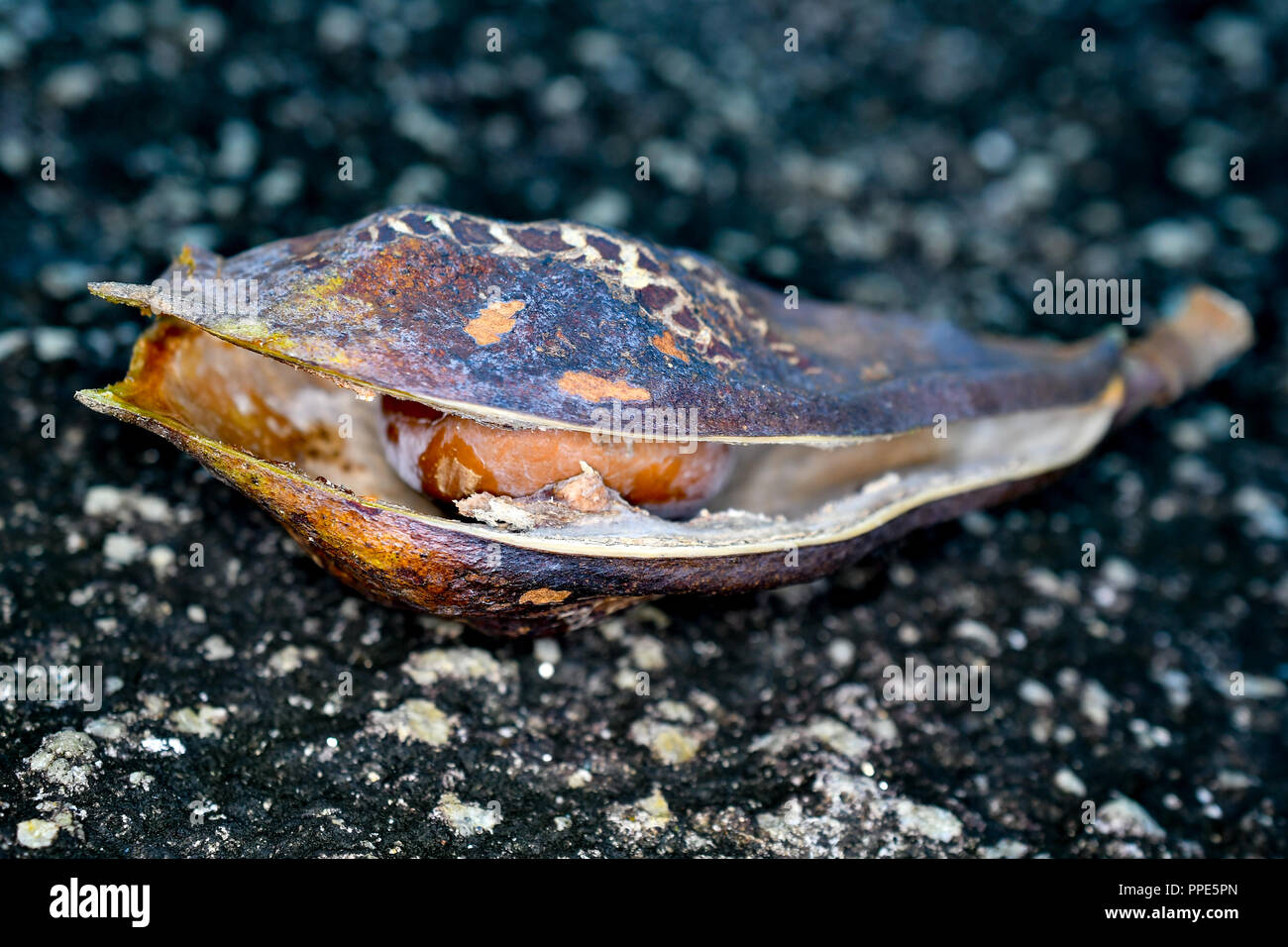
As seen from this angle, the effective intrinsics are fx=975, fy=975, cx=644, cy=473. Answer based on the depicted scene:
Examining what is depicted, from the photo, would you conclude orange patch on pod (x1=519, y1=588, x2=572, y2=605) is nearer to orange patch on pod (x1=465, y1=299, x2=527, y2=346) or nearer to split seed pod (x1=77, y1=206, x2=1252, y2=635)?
split seed pod (x1=77, y1=206, x2=1252, y2=635)

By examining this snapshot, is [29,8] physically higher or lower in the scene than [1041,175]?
higher

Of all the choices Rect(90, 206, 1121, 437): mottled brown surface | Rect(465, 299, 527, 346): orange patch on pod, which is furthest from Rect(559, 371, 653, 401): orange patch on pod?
Rect(465, 299, 527, 346): orange patch on pod

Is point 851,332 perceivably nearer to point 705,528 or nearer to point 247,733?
point 705,528

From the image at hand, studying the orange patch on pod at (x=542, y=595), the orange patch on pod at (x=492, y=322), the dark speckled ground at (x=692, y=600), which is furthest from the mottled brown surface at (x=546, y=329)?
the dark speckled ground at (x=692, y=600)

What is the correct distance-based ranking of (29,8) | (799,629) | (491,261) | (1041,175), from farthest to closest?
(1041,175) < (29,8) < (799,629) < (491,261)

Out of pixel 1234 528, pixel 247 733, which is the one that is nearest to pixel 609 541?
pixel 247 733

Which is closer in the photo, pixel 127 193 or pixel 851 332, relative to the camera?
pixel 851 332

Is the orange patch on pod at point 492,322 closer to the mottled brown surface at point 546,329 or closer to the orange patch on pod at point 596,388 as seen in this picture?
the mottled brown surface at point 546,329
